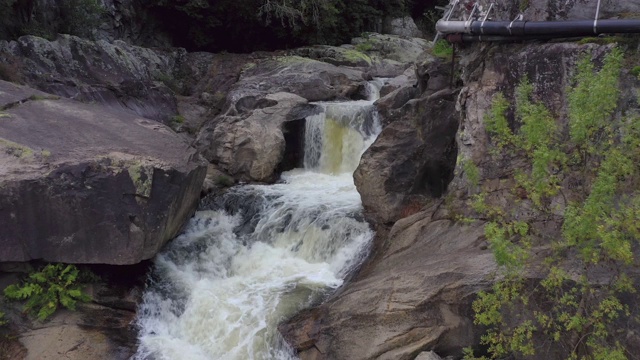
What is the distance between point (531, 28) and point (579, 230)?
3.69 metres

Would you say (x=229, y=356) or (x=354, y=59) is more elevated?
(x=354, y=59)

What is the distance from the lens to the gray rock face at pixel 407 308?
25.6ft

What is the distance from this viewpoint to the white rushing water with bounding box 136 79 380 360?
368 inches

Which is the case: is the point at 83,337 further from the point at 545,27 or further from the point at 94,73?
the point at 94,73

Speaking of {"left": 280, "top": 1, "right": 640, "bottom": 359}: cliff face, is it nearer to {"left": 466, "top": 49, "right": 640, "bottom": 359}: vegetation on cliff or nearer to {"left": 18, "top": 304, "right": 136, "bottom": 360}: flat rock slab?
{"left": 466, "top": 49, "right": 640, "bottom": 359}: vegetation on cliff

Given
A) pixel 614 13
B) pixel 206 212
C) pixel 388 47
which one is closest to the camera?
pixel 614 13

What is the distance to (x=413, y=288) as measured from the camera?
818 cm

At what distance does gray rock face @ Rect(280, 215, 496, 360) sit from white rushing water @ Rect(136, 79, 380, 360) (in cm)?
70

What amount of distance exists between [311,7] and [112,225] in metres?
16.0

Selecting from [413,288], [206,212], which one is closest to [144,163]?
[206,212]

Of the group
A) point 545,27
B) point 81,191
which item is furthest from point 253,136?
point 545,27

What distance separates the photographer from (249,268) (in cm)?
Result: 1107

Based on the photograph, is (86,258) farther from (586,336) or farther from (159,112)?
(159,112)

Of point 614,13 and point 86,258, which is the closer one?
point 614,13
